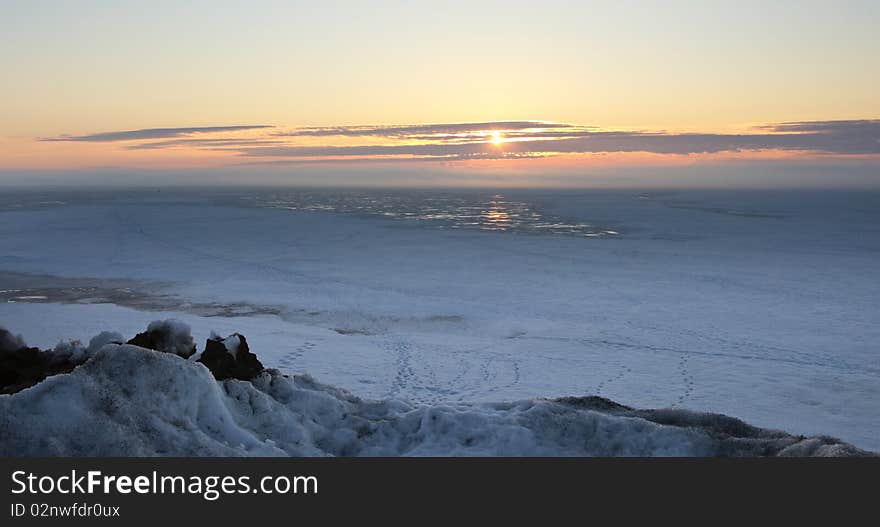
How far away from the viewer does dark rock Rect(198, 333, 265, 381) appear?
7025mm

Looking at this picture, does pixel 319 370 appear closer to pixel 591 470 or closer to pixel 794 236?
pixel 591 470

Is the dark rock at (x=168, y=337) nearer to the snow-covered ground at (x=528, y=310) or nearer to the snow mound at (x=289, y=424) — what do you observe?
the snow mound at (x=289, y=424)

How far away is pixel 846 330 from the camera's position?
16.0 metres

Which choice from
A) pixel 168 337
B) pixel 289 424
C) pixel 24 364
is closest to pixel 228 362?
pixel 168 337

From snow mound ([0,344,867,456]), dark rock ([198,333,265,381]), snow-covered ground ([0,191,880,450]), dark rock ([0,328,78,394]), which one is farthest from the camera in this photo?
snow-covered ground ([0,191,880,450])

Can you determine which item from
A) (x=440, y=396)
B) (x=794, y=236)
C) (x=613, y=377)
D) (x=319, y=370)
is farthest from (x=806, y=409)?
(x=794, y=236)

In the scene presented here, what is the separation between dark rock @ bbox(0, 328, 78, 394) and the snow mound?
179cm

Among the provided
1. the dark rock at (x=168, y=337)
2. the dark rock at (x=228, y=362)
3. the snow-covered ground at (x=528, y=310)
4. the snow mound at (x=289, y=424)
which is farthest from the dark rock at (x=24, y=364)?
the snow-covered ground at (x=528, y=310)

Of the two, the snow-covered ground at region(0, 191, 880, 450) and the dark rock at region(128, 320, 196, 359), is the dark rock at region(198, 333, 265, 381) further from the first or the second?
the snow-covered ground at region(0, 191, 880, 450)

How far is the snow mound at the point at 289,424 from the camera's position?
533 cm

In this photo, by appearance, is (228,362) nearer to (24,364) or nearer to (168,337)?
(168,337)

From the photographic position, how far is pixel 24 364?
746cm

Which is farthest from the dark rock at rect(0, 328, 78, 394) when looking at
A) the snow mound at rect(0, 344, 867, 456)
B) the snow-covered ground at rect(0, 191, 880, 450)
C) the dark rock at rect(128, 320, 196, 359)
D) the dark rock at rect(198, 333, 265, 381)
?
the snow-covered ground at rect(0, 191, 880, 450)

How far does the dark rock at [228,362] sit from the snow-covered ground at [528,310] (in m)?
3.92
